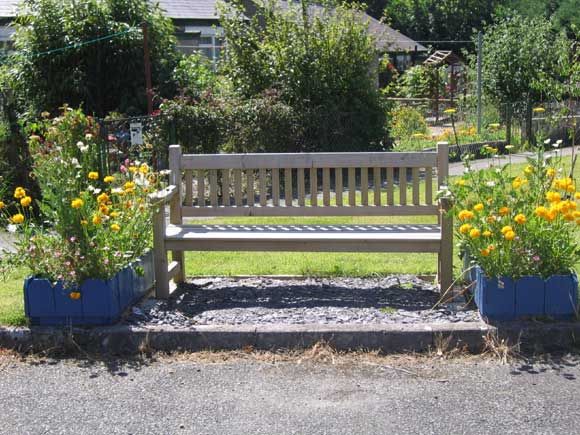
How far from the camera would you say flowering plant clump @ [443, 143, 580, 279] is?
16.4ft

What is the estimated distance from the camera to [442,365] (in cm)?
476

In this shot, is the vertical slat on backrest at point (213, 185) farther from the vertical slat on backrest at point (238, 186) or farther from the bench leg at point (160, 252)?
the bench leg at point (160, 252)

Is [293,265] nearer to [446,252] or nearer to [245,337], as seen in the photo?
[446,252]

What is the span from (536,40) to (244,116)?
1101 centimetres

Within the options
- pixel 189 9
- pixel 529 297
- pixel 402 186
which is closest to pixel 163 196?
pixel 402 186

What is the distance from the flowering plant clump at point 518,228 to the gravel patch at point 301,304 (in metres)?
0.43

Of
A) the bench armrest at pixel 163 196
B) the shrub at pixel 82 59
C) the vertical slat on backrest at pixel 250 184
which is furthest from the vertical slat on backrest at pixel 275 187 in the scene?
the shrub at pixel 82 59

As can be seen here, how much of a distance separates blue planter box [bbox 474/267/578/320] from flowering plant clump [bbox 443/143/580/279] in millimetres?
Result: 76

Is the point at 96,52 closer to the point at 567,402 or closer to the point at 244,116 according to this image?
the point at 244,116

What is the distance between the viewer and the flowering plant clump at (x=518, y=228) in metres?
5.01

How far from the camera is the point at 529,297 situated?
16.5ft

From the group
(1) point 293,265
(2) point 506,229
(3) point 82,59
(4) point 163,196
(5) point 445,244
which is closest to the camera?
(2) point 506,229

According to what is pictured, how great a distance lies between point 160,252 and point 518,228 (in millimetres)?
2433

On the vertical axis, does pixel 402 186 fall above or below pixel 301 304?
above
